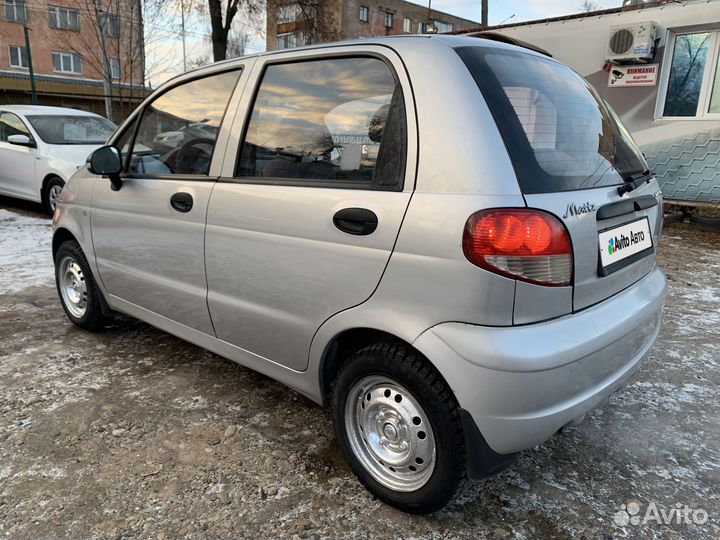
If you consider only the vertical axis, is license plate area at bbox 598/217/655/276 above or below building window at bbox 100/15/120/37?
below

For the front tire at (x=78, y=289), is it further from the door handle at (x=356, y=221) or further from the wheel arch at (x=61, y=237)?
the door handle at (x=356, y=221)

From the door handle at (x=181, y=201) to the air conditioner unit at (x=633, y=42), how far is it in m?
7.74

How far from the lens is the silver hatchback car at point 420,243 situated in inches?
69.7

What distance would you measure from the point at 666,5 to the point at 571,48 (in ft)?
4.63

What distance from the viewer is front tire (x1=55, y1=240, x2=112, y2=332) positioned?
367 centimetres

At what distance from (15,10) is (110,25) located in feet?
76.1

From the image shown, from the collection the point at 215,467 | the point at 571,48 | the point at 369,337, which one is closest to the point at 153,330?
the point at 215,467

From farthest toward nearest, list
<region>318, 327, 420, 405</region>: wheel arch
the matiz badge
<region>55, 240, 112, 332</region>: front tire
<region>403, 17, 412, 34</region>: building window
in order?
<region>403, 17, 412, 34</region>: building window < <region>55, 240, 112, 332</region>: front tire < <region>318, 327, 420, 405</region>: wheel arch < the matiz badge

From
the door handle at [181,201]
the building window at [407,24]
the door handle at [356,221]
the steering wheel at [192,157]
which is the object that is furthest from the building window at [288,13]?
the building window at [407,24]

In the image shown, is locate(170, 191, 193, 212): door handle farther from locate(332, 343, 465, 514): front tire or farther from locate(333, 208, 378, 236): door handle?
locate(332, 343, 465, 514): front tire

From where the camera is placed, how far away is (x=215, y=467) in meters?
2.39

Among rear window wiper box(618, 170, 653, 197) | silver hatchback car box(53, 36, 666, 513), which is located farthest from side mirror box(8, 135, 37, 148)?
rear window wiper box(618, 170, 653, 197)

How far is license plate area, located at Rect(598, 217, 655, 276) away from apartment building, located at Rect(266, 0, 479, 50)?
18405mm

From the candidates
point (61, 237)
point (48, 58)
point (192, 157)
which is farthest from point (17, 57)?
point (192, 157)
